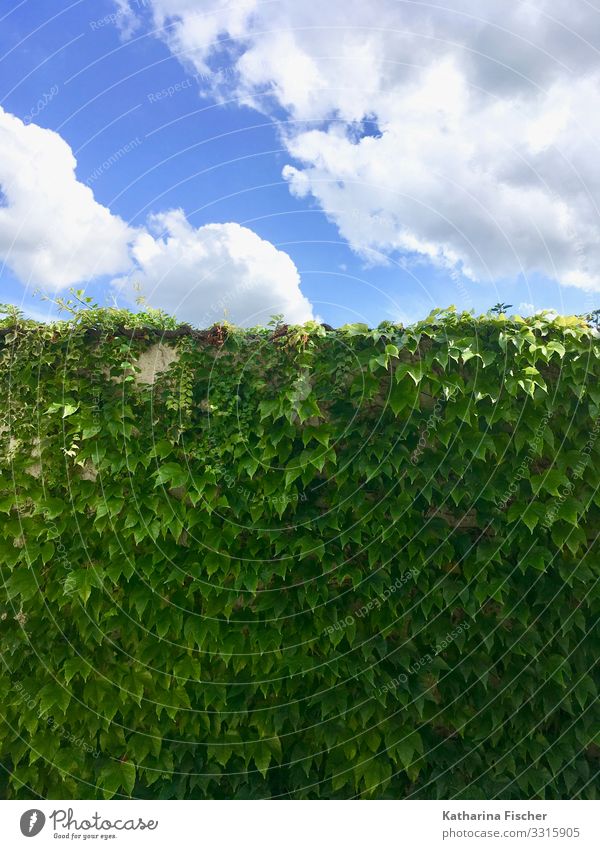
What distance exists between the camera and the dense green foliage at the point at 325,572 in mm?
3438

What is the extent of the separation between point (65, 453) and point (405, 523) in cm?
216

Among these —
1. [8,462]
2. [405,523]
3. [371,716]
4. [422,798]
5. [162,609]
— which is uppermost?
[8,462]

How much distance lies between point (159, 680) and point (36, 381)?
2018mm

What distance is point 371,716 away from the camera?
346 centimetres

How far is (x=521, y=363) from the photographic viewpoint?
3.45m

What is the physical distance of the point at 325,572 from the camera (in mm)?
3412

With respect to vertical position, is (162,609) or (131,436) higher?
(131,436)

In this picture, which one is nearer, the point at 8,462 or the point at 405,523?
the point at 405,523

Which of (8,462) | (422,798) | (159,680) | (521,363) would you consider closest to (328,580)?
(159,680)

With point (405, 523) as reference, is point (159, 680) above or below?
below

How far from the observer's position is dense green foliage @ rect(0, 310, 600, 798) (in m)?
3.44

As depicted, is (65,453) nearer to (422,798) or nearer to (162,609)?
(162,609)

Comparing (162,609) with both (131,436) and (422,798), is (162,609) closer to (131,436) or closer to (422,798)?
(131,436)

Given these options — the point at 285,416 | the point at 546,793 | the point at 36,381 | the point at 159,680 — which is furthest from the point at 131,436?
the point at 546,793
